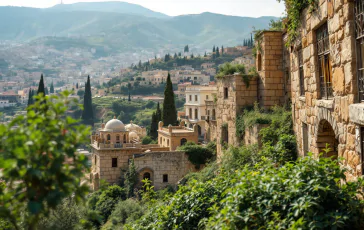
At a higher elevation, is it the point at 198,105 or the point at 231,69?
the point at 231,69

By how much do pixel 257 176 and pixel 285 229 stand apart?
1.08 m

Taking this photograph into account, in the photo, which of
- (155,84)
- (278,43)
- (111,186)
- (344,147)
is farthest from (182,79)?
(344,147)

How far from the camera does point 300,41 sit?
9.77m

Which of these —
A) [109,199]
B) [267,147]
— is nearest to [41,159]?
[267,147]

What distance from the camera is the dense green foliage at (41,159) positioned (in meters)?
3.39

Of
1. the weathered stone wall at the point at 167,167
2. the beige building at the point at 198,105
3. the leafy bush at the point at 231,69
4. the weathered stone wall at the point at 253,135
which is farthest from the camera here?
the beige building at the point at 198,105

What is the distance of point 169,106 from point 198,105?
14.3 m

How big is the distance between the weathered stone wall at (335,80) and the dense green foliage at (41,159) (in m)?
4.12

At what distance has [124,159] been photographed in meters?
32.3

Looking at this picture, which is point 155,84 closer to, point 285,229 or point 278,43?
point 278,43

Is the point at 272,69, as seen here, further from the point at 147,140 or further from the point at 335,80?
the point at 147,140

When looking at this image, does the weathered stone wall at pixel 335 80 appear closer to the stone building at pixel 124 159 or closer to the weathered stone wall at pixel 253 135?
the weathered stone wall at pixel 253 135

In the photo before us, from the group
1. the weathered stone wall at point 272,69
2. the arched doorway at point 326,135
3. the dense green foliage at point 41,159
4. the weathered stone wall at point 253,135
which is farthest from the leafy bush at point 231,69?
the dense green foliage at point 41,159

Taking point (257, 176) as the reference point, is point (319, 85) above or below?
above
